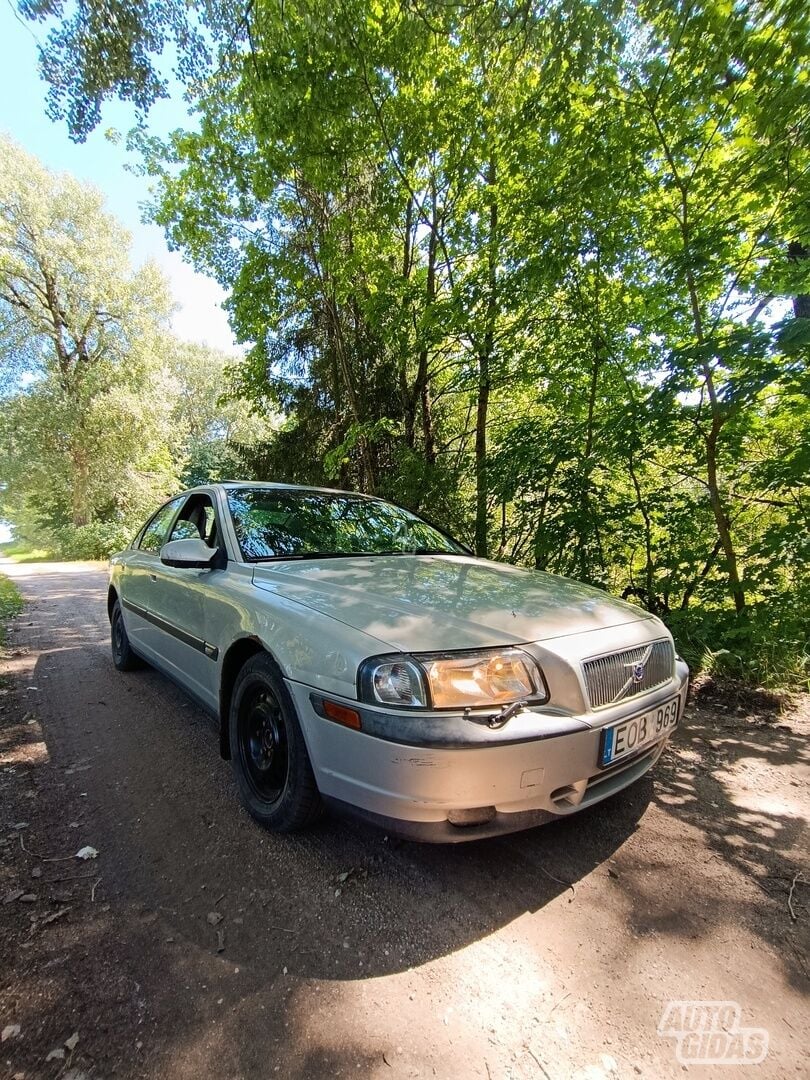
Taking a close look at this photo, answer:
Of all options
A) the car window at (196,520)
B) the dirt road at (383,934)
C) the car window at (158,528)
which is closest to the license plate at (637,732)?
the dirt road at (383,934)

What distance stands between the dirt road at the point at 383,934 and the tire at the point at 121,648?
176cm

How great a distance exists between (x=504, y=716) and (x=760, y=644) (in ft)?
11.4

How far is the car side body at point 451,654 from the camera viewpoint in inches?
67.2

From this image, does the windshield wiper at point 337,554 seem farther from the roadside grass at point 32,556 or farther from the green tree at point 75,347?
the roadside grass at point 32,556

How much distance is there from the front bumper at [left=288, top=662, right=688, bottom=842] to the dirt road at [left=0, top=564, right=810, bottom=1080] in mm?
365

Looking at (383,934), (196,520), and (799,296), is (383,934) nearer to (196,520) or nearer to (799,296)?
(196,520)

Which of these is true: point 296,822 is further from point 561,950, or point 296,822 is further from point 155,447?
point 155,447

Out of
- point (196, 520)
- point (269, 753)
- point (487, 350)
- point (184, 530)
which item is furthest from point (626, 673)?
point (487, 350)

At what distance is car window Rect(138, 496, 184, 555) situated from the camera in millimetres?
4051

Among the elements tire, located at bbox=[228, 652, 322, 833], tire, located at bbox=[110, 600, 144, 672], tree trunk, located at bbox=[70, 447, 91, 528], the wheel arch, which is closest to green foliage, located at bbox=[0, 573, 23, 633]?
tire, located at bbox=[110, 600, 144, 672]

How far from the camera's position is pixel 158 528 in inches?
169

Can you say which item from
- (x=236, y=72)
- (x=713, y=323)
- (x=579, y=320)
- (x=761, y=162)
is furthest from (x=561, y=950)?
(x=236, y=72)

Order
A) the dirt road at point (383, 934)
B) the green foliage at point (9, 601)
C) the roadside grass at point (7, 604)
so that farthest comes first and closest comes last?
1. the green foliage at point (9, 601)
2. the roadside grass at point (7, 604)
3. the dirt road at point (383, 934)

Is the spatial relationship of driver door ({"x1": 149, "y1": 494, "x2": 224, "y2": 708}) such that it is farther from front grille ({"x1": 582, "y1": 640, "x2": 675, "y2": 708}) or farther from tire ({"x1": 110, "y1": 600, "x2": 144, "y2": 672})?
front grille ({"x1": 582, "y1": 640, "x2": 675, "y2": 708})
